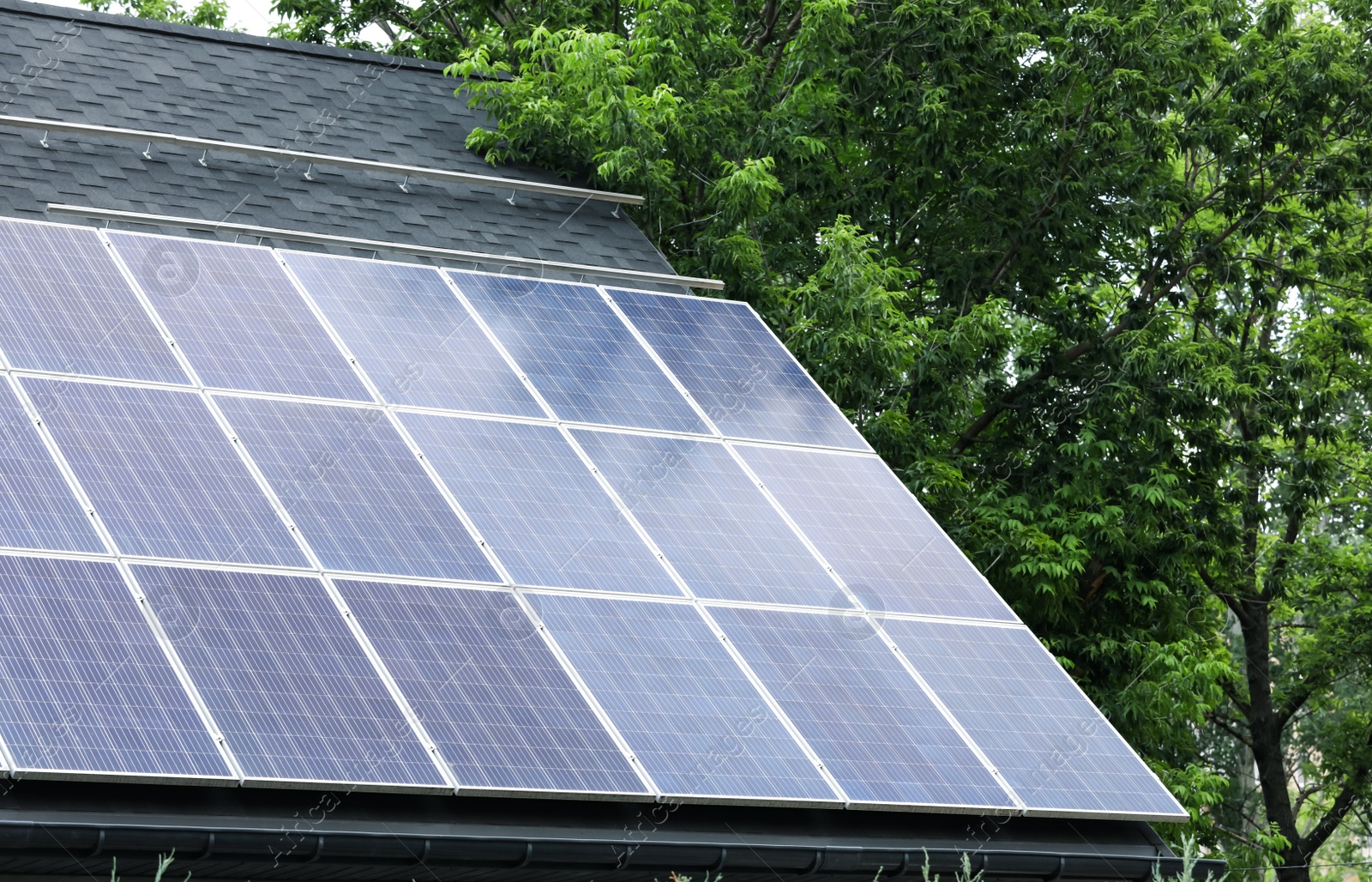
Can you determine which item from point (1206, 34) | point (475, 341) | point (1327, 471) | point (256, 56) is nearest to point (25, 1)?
point (256, 56)

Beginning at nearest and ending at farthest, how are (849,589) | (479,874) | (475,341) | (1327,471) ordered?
(479,874) < (849,589) < (475,341) < (1327,471)

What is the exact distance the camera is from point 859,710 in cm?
945

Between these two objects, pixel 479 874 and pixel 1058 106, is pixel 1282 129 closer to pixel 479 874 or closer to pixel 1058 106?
pixel 1058 106

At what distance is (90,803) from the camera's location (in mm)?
7348

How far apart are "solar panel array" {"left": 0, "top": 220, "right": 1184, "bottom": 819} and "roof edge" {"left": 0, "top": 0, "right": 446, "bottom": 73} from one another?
571 centimetres

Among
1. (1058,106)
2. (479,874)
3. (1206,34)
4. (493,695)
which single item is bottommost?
(479,874)

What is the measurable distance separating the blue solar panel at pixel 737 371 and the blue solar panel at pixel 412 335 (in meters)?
1.59

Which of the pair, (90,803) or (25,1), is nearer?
(90,803)

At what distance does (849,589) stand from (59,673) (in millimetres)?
5126

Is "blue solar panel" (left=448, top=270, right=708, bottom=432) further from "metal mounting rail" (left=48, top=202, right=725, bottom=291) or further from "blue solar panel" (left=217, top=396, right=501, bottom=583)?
"blue solar panel" (left=217, top=396, right=501, bottom=583)

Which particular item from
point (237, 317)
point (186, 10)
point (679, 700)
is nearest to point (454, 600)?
point (679, 700)

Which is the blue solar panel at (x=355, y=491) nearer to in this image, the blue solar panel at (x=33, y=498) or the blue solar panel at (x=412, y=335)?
the blue solar panel at (x=412, y=335)

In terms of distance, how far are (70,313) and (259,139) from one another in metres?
5.20

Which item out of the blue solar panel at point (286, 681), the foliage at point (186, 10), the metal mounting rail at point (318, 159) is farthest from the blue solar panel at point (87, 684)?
the foliage at point (186, 10)
